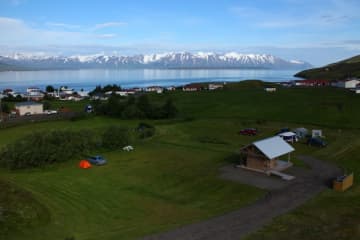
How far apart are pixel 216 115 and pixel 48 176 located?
1467 inches

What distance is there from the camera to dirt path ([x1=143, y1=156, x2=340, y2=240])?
15.0m

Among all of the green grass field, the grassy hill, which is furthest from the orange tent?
the grassy hill

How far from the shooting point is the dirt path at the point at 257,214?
49.3 ft

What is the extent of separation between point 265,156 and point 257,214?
857cm

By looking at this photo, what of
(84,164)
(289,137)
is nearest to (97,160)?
(84,164)

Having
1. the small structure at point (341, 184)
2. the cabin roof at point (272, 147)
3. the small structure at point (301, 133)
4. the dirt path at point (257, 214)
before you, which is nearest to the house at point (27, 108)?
the small structure at point (301, 133)

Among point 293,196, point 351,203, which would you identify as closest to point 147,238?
point 293,196

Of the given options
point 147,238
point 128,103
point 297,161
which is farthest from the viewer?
point 128,103

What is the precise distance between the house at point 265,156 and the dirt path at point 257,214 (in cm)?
221

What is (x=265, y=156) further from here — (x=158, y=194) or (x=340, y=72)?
(x=340, y=72)

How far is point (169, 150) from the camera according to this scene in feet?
112

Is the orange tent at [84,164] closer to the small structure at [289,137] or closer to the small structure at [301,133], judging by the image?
the small structure at [289,137]

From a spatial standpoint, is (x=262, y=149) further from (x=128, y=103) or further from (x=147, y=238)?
(x=128, y=103)

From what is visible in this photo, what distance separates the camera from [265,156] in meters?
25.5
